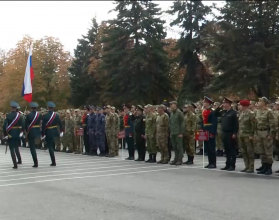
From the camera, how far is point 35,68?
48688 mm

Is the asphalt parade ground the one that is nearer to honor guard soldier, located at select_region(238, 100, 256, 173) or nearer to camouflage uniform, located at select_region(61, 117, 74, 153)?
honor guard soldier, located at select_region(238, 100, 256, 173)

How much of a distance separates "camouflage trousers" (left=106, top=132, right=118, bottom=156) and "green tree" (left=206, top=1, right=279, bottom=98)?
1404 centimetres

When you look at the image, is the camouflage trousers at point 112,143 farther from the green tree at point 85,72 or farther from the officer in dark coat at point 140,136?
the green tree at point 85,72

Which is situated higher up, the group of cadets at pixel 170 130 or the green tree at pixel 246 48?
the green tree at pixel 246 48

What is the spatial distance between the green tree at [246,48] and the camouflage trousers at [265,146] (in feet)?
59.2

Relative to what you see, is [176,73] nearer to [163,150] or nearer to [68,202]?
[163,150]

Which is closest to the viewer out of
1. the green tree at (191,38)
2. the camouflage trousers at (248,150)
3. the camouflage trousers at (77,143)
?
the camouflage trousers at (248,150)

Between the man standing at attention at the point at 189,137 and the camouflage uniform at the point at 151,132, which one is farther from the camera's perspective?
the camouflage uniform at the point at 151,132

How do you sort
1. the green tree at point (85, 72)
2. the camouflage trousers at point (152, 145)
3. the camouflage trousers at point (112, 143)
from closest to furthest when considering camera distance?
the camouflage trousers at point (152, 145) → the camouflage trousers at point (112, 143) → the green tree at point (85, 72)

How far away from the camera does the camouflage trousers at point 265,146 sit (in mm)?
12359

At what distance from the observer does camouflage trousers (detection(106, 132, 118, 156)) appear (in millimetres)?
19109

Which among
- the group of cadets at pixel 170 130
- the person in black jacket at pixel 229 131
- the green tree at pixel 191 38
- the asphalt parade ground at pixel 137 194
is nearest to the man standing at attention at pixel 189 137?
the group of cadets at pixel 170 130

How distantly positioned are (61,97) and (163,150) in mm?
38457

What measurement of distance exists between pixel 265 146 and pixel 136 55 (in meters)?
26.7
